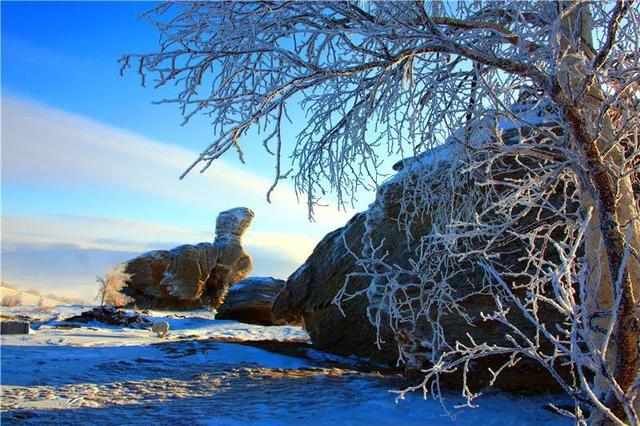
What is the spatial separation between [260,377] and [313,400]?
142 centimetres

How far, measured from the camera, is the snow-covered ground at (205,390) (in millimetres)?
4797

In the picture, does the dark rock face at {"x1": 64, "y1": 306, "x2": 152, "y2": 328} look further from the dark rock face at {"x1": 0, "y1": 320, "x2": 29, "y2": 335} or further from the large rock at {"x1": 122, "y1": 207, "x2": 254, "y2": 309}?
the large rock at {"x1": 122, "y1": 207, "x2": 254, "y2": 309}

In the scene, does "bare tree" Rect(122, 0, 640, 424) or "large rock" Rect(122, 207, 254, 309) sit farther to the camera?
"large rock" Rect(122, 207, 254, 309)

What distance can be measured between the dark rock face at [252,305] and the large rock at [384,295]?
5946 millimetres

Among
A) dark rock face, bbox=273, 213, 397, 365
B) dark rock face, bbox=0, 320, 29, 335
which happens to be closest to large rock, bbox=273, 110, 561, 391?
dark rock face, bbox=273, 213, 397, 365

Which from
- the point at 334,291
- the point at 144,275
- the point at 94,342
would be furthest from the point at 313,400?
the point at 144,275

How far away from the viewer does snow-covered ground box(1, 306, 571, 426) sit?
480cm

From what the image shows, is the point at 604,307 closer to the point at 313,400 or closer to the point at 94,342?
the point at 313,400

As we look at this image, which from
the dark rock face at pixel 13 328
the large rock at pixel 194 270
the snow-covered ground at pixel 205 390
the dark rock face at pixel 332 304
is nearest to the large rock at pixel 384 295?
the dark rock face at pixel 332 304

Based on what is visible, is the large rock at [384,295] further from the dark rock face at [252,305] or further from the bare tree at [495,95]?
the dark rock face at [252,305]

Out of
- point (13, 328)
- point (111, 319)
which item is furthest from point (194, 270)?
point (13, 328)

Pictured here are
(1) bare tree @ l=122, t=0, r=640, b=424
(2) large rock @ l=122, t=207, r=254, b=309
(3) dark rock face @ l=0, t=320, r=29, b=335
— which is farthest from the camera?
(2) large rock @ l=122, t=207, r=254, b=309

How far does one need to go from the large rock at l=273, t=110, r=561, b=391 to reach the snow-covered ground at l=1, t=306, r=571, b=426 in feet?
1.15

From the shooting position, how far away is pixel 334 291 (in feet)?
28.5
